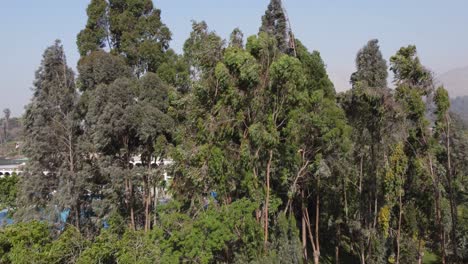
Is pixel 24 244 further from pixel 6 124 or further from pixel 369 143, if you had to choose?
pixel 6 124

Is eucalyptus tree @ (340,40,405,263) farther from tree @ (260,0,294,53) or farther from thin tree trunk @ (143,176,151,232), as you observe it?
thin tree trunk @ (143,176,151,232)

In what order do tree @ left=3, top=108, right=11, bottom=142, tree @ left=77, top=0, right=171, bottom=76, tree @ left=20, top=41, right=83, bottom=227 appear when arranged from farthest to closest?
tree @ left=3, top=108, right=11, bottom=142
tree @ left=77, top=0, right=171, bottom=76
tree @ left=20, top=41, right=83, bottom=227

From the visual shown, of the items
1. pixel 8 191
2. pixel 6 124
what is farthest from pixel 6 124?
pixel 8 191

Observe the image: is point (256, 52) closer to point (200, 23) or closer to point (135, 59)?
point (200, 23)

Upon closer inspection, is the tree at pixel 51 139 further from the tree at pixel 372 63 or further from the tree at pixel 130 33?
the tree at pixel 372 63

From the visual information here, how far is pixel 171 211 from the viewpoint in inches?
478

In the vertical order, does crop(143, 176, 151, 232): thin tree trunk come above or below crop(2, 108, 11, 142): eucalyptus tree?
below

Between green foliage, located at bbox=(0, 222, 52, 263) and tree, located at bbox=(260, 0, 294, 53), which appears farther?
tree, located at bbox=(260, 0, 294, 53)

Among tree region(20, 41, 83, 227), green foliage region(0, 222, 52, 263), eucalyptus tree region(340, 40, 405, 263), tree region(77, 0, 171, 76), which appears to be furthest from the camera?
tree region(77, 0, 171, 76)

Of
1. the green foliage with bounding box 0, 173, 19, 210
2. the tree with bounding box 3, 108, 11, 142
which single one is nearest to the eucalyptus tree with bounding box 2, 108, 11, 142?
the tree with bounding box 3, 108, 11, 142

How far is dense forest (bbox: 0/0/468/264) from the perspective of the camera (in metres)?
10.8

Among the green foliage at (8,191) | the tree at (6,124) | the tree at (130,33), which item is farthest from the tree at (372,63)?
the tree at (6,124)

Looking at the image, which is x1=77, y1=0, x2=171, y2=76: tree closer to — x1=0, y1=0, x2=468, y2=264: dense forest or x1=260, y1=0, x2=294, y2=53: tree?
x1=0, y1=0, x2=468, y2=264: dense forest

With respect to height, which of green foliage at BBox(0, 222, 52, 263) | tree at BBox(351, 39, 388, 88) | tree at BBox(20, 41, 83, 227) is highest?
tree at BBox(351, 39, 388, 88)
